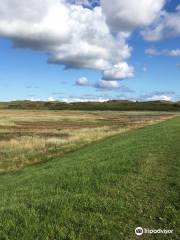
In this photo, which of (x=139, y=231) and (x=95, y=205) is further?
(x=95, y=205)

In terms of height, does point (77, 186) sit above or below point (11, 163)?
above

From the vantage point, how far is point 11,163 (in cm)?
2870

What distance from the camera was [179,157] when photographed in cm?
1775

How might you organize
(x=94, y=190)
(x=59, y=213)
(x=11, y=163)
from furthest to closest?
(x=11, y=163), (x=94, y=190), (x=59, y=213)

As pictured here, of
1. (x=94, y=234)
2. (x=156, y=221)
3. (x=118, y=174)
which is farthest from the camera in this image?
(x=118, y=174)

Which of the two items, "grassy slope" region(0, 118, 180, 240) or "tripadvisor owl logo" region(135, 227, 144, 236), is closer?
"tripadvisor owl logo" region(135, 227, 144, 236)

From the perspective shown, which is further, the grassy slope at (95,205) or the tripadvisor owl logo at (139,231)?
the grassy slope at (95,205)

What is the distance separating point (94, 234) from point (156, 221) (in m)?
1.61

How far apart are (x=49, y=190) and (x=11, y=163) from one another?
54.2 feet

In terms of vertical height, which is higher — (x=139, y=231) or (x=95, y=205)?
(x=95, y=205)

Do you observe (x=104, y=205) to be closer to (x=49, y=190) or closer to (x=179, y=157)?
(x=49, y=190)

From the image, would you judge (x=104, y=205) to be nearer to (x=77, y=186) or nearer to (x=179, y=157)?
(x=77, y=186)

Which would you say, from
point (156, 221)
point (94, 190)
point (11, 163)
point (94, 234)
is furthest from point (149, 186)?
point (11, 163)

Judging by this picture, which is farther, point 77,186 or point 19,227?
point 77,186
